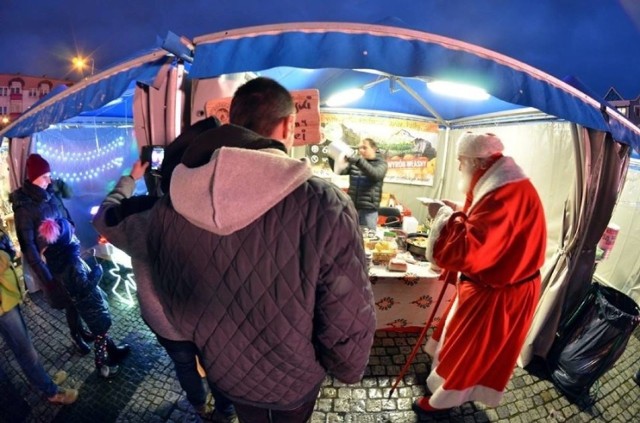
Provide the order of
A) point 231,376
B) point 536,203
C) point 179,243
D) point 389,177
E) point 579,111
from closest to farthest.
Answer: point 179,243, point 231,376, point 579,111, point 536,203, point 389,177

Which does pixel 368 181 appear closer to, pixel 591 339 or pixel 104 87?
pixel 591 339

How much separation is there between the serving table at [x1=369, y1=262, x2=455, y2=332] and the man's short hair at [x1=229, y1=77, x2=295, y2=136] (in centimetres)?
249

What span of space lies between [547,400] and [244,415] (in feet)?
11.2

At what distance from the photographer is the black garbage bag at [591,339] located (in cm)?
307

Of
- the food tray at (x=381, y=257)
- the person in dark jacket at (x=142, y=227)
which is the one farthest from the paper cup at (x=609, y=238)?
the person in dark jacket at (x=142, y=227)

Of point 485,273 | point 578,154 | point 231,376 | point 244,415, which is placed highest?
point 578,154

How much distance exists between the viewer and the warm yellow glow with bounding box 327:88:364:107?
5454 millimetres

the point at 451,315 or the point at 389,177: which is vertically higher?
the point at 389,177

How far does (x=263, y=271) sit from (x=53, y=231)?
121 inches

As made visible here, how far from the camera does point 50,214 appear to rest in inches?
124

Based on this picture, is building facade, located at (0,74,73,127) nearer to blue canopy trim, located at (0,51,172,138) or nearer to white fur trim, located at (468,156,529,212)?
blue canopy trim, located at (0,51,172,138)

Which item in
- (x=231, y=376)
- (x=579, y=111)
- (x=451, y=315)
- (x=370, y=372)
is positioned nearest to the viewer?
(x=231, y=376)

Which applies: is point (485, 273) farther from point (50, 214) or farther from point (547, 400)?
point (50, 214)

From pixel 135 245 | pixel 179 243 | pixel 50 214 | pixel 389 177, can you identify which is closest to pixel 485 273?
pixel 179 243
